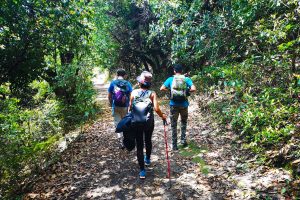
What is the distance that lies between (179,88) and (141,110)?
1.62 metres

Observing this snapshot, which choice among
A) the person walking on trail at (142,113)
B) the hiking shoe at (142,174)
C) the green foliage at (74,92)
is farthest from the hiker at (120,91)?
the green foliage at (74,92)

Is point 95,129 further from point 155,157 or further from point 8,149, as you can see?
point 8,149

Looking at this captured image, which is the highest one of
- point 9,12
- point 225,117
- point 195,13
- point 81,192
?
point 195,13

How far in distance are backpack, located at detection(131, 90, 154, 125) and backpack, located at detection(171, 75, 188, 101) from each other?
1.28 m

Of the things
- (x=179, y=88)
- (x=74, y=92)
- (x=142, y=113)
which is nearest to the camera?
(x=142, y=113)

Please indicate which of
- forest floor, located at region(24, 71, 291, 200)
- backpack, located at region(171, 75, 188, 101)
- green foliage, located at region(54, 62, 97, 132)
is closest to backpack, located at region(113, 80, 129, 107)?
backpack, located at region(171, 75, 188, 101)

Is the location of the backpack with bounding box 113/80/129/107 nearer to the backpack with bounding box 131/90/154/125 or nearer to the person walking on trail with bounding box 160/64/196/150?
the person walking on trail with bounding box 160/64/196/150

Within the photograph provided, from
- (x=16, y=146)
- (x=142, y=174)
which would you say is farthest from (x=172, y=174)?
(x=16, y=146)

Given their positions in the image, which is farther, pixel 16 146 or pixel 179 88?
pixel 179 88

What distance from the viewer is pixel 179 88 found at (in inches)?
255

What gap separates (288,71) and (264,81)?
813mm

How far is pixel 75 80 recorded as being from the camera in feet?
37.9

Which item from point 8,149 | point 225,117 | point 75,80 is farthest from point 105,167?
point 75,80

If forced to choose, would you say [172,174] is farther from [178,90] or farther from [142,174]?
[178,90]
